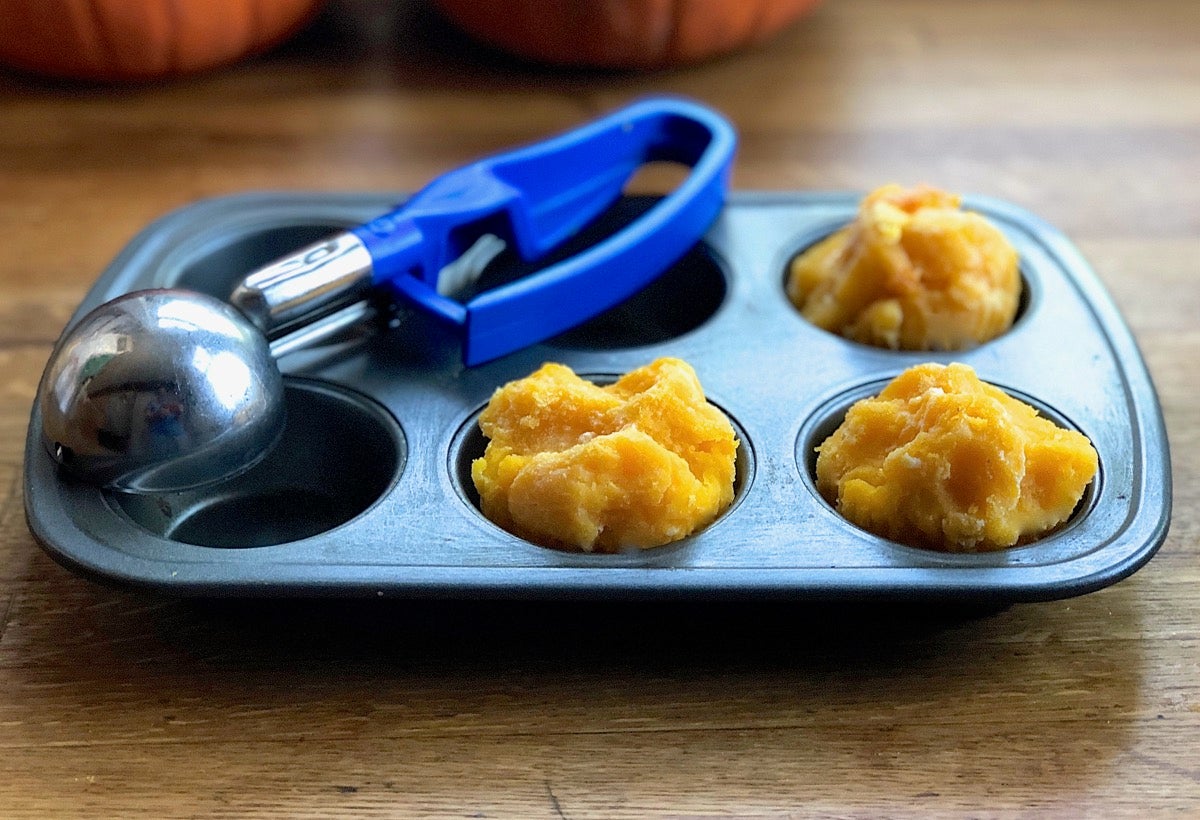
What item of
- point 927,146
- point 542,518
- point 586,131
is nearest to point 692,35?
point 927,146

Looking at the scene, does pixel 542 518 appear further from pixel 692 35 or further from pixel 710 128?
pixel 692 35

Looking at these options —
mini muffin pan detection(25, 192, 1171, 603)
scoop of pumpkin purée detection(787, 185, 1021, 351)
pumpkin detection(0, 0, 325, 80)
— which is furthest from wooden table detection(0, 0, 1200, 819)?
pumpkin detection(0, 0, 325, 80)

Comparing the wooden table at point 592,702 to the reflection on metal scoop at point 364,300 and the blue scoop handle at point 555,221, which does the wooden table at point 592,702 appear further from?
the blue scoop handle at point 555,221

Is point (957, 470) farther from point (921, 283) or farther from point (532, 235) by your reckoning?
point (532, 235)

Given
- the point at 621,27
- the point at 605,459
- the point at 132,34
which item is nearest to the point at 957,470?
the point at 605,459

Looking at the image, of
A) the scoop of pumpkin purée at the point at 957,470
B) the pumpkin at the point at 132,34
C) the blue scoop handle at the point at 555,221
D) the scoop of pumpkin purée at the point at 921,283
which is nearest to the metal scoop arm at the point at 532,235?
the blue scoop handle at the point at 555,221

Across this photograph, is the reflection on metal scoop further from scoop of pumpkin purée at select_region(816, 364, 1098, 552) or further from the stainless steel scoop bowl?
scoop of pumpkin purée at select_region(816, 364, 1098, 552)

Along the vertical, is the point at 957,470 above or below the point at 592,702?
above
